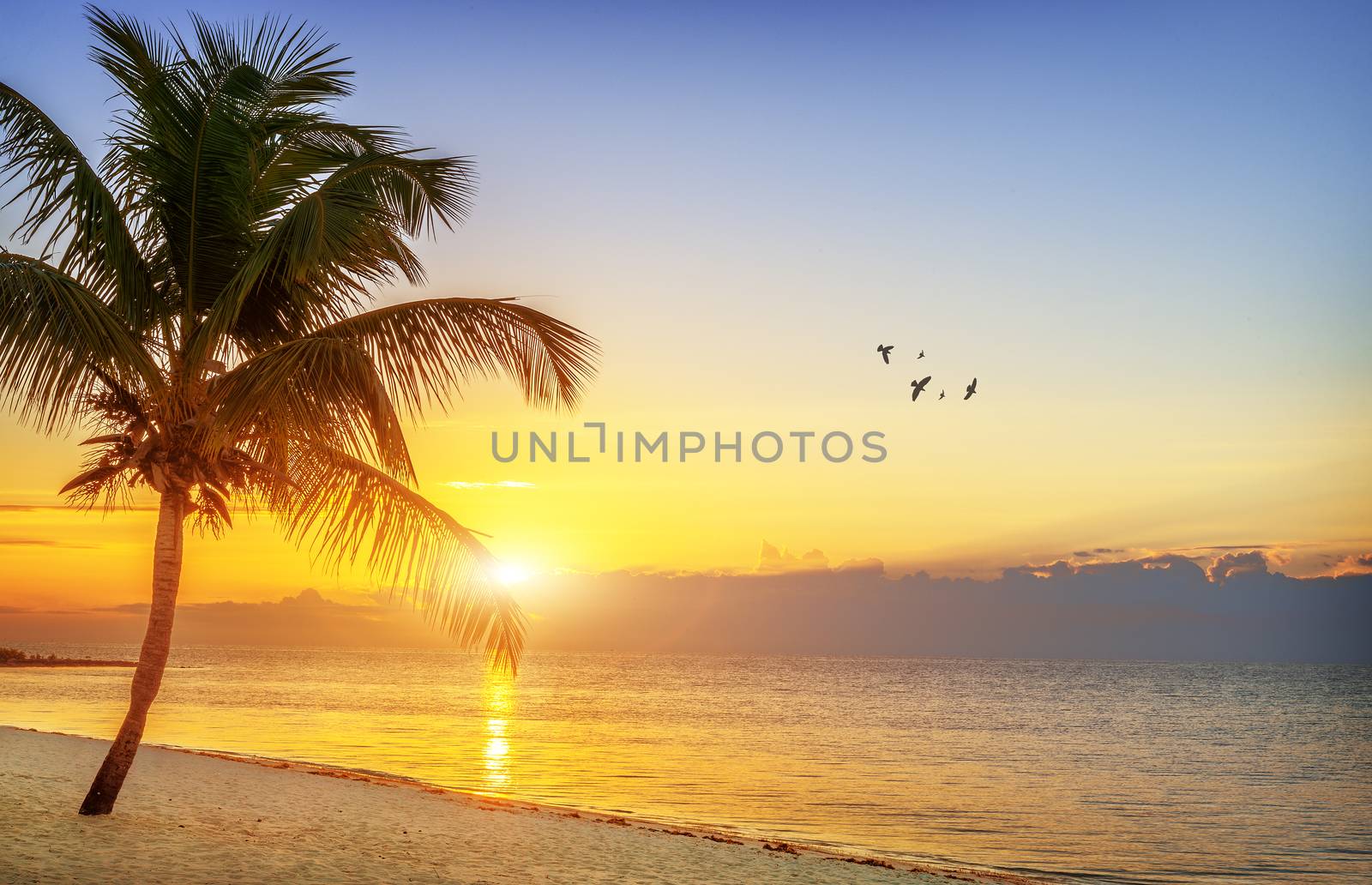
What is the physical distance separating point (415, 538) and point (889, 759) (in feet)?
75.0

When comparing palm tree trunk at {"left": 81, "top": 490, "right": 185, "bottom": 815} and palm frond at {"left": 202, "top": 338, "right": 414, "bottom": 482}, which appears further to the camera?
palm tree trunk at {"left": 81, "top": 490, "right": 185, "bottom": 815}

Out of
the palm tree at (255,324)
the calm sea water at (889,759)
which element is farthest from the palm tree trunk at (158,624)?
the calm sea water at (889,759)

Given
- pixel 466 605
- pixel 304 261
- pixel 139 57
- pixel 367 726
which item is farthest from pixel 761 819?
pixel 367 726

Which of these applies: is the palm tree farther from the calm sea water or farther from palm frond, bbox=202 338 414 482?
the calm sea water

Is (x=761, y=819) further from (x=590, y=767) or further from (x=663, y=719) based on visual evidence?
(x=663, y=719)

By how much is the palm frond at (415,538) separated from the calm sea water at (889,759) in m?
7.94

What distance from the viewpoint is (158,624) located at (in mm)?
9383

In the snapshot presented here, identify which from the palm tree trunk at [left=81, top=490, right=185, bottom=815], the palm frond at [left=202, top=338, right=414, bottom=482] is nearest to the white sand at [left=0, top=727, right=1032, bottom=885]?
the palm tree trunk at [left=81, top=490, right=185, bottom=815]

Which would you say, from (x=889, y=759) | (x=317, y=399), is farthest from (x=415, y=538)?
(x=889, y=759)

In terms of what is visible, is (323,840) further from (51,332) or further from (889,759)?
(889,759)

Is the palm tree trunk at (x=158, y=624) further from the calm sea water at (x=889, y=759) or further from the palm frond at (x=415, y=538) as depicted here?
the calm sea water at (x=889, y=759)

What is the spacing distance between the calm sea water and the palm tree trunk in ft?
31.8

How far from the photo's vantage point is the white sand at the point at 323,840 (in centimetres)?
839

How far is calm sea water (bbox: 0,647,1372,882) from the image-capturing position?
663 inches
